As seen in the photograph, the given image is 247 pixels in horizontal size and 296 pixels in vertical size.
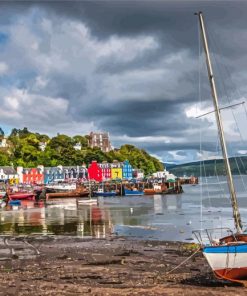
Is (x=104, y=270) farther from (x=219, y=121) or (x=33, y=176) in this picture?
(x=33, y=176)

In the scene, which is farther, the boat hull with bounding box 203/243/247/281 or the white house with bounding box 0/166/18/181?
the white house with bounding box 0/166/18/181

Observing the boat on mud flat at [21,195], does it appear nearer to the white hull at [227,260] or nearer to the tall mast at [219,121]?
the tall mast at [219,121]

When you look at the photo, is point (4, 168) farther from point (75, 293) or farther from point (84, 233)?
point (75, 293)

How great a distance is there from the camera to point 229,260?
811 inches

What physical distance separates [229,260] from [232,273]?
0.77m

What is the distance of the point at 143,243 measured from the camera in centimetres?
3675

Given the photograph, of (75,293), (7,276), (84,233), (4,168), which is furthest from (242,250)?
(4,168)

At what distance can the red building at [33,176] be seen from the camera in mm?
188375

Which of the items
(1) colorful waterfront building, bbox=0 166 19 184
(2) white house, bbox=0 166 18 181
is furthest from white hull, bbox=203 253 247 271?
(2) white house, bbox=0 166 18 181

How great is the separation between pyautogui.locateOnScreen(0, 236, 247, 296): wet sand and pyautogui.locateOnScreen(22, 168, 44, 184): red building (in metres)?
153

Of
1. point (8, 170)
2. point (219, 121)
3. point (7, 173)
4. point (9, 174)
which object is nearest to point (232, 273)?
point (219, 121)

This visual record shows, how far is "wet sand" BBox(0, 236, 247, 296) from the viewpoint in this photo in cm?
2009

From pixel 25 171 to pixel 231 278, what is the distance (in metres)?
176

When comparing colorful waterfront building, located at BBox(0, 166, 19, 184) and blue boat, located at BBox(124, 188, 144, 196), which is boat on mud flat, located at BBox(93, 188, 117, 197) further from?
colorful waterfront building, located at BBox(0, 166, 19, 184)
